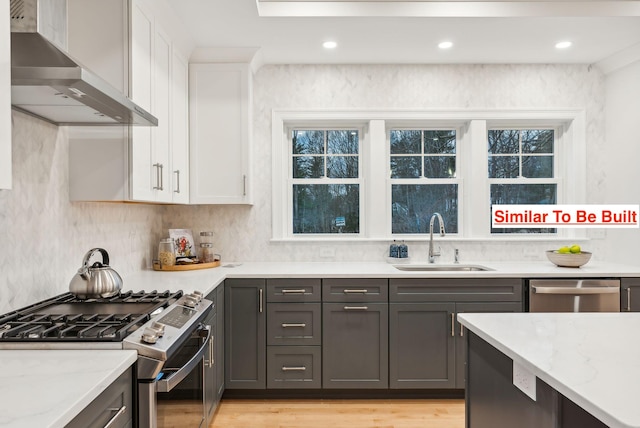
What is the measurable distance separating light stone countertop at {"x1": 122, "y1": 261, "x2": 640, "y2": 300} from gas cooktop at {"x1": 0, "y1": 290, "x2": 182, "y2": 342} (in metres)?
0.52

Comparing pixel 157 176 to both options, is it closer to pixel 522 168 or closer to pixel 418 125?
pixel 418 125

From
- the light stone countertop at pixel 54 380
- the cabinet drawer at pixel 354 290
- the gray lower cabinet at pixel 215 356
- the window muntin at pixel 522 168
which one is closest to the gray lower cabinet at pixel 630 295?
the window muntin at pixel 522 168

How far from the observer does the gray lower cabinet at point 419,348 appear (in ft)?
9.93

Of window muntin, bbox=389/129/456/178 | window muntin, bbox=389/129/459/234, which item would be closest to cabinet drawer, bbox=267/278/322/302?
window muntin, bbox=389/129/459/234

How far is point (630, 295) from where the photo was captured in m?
3.02

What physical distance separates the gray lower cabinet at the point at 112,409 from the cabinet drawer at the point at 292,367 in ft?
5.53

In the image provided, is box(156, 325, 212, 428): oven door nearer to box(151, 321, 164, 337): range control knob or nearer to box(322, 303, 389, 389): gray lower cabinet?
box(151, 321, 164, 337): range control knob

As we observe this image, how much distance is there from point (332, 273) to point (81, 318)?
5.55 ft

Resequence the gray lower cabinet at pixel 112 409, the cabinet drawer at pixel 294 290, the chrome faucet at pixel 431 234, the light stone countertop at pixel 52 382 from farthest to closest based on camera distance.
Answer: the chrome faucet at pixel 431 234, the cabinet drawer at pixel 294 290, the gray lower cabinet at pixel 112 409, the light stone countertop at pixel 52 382

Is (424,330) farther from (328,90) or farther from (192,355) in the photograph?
(328,90)

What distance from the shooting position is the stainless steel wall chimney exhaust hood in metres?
1.38

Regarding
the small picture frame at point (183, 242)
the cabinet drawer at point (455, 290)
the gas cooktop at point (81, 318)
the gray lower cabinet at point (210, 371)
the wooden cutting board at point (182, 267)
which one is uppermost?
the small picture frame at point (183, 242)

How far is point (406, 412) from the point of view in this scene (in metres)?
2.89

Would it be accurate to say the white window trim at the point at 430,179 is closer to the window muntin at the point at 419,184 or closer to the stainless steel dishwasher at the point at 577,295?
the window muntin at the point at 419,184
